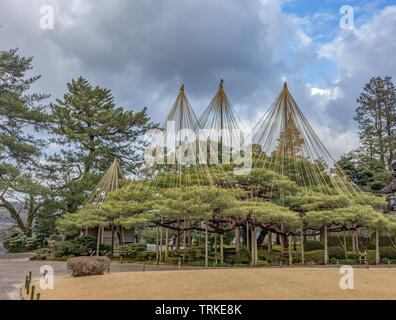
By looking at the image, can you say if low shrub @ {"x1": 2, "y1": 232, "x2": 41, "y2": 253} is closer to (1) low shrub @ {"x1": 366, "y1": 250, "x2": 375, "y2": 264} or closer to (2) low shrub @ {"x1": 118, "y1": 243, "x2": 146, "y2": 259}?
(2) low shrub @ {"x1": 118, "y1": 243, "x2": 146, "y2": 259}

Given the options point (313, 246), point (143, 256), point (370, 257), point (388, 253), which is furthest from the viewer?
point (313, 246)

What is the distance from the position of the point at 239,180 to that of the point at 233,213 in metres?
4.10

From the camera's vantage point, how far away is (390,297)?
6.64m

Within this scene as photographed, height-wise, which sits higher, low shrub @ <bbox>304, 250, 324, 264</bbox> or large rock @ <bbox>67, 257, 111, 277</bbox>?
large rock @ <bbox>67, 257, 111, 277</bbox>

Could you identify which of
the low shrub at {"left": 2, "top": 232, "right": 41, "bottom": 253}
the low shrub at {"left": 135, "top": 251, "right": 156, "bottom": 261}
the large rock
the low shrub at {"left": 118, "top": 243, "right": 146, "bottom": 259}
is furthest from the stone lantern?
the low shrub at {"left": 2, "top": 232, "right": 41, "bottom": 253}

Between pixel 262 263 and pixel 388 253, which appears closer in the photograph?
pixel 262 263

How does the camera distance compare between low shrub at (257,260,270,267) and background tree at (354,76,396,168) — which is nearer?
low shrub at (257,260,270,267)

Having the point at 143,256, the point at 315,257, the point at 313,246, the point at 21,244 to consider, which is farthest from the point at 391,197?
the point at 21,244

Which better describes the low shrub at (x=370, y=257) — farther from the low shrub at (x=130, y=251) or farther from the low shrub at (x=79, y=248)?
the low shrub at (x=79, y=248)

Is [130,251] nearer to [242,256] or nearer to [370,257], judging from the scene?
[242,256]

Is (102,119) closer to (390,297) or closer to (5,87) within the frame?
(5,87)

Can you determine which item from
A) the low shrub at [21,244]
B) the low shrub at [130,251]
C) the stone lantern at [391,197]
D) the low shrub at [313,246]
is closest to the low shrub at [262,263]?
the low shrub at [313,246]

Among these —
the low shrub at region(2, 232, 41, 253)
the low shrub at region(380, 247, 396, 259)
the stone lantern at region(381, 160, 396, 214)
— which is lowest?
the low shrub at region(2, 232, 41, 253)

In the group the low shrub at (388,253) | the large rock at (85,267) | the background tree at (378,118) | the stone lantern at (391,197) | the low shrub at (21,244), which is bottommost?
the low shrub at (21,244)
